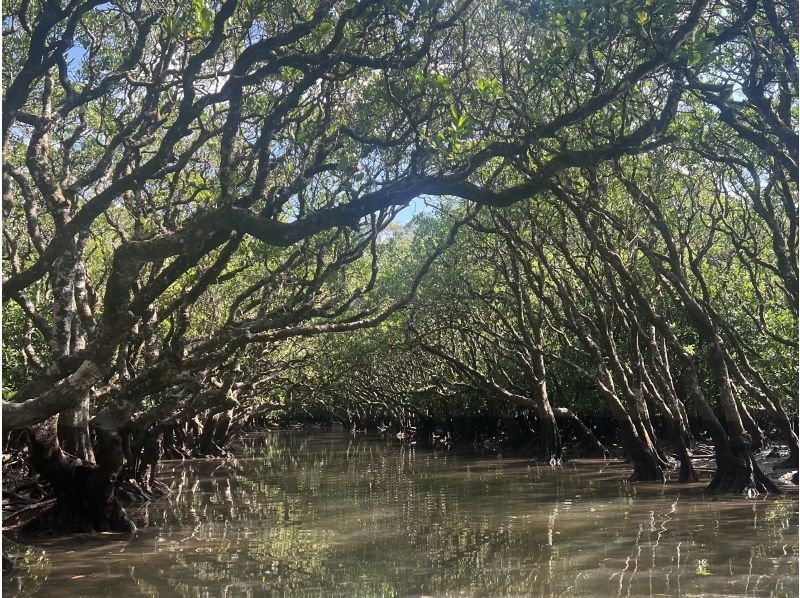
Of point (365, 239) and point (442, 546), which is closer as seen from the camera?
point (442, 546)

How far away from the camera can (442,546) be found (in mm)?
11883

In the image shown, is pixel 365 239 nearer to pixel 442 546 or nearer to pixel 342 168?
pixel 342 168

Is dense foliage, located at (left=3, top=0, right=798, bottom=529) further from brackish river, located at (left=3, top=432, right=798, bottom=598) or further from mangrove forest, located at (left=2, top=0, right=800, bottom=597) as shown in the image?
brackish river, located at (left=3, top=432, right=798, bottom=598)

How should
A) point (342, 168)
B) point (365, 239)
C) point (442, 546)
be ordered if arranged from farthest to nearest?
point (365, 239) → point (442, 546) → point (342, 168)

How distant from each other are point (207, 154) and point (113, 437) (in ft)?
18.4

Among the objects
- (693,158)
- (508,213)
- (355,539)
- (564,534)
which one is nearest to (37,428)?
(355,539)

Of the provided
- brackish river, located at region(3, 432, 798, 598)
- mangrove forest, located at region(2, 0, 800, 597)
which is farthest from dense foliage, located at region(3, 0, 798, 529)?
brackish river, located at region(3, 432, 798, 598)

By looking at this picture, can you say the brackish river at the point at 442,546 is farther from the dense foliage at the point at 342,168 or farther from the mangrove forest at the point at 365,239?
the dense foliage at the point at 342,168

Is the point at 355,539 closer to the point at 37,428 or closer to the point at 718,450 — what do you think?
the point at 37,428

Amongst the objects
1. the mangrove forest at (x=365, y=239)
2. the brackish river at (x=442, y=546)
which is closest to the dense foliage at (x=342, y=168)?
the mangrove forest at (x=365, y=239)

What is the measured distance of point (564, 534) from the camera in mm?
12633

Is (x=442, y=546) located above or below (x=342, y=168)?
below

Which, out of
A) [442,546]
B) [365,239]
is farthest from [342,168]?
[442,546]

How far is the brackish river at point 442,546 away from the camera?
Result: 932 cm
